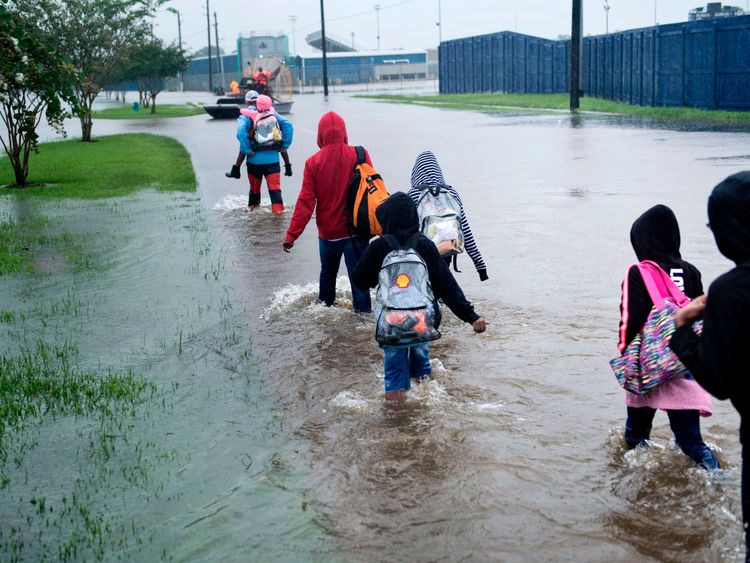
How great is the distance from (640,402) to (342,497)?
4.97 feet

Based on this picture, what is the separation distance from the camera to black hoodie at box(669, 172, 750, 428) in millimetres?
3266

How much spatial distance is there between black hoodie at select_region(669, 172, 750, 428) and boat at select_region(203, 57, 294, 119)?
117ft

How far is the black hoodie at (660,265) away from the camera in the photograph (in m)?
4.71

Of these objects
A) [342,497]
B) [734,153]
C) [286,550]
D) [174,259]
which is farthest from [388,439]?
[734,153]

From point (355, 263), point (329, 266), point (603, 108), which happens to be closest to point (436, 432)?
point (355, 263)

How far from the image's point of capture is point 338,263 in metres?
8.41

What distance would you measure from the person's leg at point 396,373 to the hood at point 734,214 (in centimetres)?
295

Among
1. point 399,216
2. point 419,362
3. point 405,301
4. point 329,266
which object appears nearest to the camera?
point 405,301

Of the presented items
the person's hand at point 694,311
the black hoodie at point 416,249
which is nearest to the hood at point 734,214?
the person's hand at point 694,311

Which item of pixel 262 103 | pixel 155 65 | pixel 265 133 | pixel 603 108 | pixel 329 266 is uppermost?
pixel 155 65

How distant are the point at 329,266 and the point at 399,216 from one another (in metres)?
2.51

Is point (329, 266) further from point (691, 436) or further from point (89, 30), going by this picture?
point (89, 30)

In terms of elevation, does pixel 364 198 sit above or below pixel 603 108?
below

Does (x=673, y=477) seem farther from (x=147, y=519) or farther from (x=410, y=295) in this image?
(x=147, y=519)
